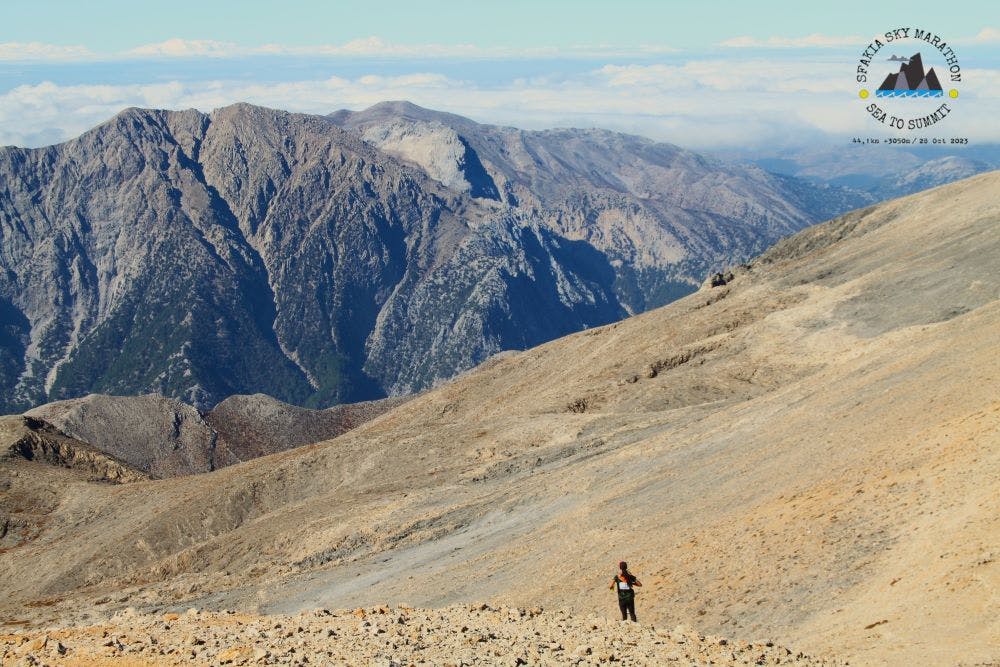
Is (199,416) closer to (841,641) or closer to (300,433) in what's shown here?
(300,433)

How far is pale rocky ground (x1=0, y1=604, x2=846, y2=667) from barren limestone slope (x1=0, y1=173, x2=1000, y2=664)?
4.31 metres

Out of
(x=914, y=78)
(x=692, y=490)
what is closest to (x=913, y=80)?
Answer: (x=914, y=78)

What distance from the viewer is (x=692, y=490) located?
1821 inches

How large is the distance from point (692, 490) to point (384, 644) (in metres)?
24.6

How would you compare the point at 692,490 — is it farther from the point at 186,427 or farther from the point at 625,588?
the point at 186,427

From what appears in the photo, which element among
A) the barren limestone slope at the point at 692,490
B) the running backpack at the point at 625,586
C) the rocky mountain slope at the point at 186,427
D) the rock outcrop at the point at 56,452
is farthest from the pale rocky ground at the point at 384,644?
the rocky mountain slope at the point at 186,427

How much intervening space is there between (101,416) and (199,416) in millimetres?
17415

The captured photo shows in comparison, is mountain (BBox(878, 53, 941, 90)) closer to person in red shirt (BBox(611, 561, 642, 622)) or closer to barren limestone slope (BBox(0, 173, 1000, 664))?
barren limestone slope (BBox(0, 173, 1000, 664))

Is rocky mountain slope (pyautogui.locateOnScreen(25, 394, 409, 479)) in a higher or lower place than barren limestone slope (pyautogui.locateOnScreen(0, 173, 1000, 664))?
lower

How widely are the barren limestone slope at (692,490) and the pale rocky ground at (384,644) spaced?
4.31 m

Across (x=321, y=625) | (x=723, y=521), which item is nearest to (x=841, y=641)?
(x=723, y=521)

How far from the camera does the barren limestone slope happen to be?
102ft

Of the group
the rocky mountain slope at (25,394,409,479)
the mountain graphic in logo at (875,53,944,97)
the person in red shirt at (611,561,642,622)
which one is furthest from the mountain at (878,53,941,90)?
the person in red shirt at (611,561,642,622)

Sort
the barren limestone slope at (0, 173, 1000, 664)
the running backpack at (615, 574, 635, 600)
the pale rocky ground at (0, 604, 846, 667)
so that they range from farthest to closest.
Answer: the barren limestone slope at (0, 173, 1000, 664)
the running backpack at (615, 574, 635, 600)
the pale rocky ground at (0, 604, 846, 667)
